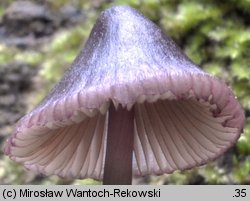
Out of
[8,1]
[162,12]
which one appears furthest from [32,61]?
[162,12]

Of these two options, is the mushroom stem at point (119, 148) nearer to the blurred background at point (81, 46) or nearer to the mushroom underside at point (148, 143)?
the mushroom underside at point (148, 143)

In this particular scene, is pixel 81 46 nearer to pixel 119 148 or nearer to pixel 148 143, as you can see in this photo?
pixel 148 143

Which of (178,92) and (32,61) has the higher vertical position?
(32,61)

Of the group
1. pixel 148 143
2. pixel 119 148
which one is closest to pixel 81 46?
pixel 148 143

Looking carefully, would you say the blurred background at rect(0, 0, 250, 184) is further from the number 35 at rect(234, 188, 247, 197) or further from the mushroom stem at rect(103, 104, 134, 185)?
the mushroom stem at rect(103, 104, 134, 185)

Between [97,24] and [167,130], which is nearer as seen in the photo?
[97,24]

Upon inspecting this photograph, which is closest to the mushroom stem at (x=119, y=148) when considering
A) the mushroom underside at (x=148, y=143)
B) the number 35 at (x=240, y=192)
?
the mushroom underside at (x=148, y=143)

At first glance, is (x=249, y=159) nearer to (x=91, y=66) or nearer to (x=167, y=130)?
(x=167, y=130)
